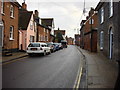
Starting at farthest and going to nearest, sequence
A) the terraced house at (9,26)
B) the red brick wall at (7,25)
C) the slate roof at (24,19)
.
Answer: the slate roof at (24,19) → the red brick wall at (7,25) → the terraced house at (9,26)

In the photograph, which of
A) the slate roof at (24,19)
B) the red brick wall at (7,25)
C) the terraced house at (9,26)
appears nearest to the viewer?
the terraced house at (9,26)

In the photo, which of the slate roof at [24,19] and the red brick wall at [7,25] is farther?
the slate roof at [24,19]

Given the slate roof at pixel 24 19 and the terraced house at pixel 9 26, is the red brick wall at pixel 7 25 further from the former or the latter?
the slate roof at pixel 24 19

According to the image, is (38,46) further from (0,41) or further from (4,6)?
(4,6)

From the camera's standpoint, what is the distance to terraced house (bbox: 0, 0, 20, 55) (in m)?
19.8

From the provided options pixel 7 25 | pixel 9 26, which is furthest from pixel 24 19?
pixel 7 25

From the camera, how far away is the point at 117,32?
12727 millimetres

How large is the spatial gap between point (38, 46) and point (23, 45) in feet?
29.3

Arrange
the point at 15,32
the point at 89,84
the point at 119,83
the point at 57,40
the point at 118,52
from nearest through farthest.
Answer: the point at 119,83, the point at 89,84, the point at 118,52, the point at 15,32, the point at 57,40

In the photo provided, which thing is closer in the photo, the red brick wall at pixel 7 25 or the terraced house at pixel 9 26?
the terraced house at pixel 9 26

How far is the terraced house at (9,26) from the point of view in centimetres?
1983

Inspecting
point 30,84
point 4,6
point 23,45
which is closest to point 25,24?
point 23,45

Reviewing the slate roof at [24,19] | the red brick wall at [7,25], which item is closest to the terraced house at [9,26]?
the red brick wall at [7,25]

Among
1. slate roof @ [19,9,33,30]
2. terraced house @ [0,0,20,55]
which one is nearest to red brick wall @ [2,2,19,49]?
terraced house @ [0,0,20,55]
